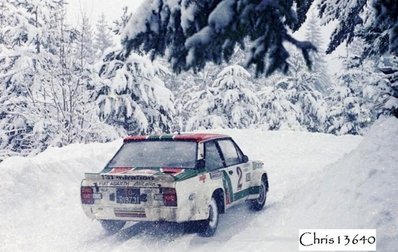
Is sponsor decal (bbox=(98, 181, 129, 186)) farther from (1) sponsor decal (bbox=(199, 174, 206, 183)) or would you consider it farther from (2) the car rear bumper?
(1) sponsor decal (bbox=(199, 174, 206, 183))

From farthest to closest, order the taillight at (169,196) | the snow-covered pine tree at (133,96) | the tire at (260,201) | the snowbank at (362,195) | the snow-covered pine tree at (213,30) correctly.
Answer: the snow-covered pine tree at (133,96), the tire at (260,201), the taillight at (169,196), the snowbank at (362,195), the snow-covered pine tree at (213,30)

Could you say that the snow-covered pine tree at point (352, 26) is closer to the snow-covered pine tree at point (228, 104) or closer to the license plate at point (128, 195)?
the license plate at point (128, 195)

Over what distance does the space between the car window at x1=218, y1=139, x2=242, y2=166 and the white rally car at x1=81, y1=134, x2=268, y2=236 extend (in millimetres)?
28

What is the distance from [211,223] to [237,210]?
1.88 meters

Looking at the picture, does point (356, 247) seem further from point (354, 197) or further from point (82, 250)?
point (82, 250)

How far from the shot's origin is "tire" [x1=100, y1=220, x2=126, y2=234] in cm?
807

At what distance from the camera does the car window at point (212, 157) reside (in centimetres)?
805

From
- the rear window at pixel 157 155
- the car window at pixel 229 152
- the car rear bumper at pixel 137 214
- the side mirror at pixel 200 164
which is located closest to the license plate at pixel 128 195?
the car rear bumper at pixel 137 214

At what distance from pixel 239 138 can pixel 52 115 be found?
7867 millimetres

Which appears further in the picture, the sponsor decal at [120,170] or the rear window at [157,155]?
the rear window at [157,155]

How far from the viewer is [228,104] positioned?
99.4 ft

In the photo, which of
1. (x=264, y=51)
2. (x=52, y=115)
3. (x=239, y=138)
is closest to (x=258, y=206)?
(x=264, y=51)

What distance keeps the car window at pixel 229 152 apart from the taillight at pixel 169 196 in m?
1.83

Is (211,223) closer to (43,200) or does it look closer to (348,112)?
(43,200)
